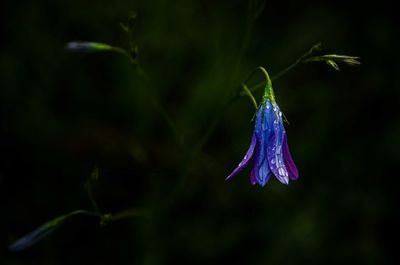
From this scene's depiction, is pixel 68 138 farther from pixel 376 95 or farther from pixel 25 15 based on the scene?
pixel 376 95

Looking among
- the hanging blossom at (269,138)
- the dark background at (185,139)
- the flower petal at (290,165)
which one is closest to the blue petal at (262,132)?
the hanging blossom at (269,138)

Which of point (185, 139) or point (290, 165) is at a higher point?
point (290, 165)

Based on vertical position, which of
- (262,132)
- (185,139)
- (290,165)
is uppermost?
(262,132)

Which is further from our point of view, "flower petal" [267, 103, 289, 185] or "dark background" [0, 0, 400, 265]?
"dark background" [0, 0, 400, 265]

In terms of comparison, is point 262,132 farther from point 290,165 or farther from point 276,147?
point 290,165

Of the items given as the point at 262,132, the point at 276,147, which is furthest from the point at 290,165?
the point at 262,132

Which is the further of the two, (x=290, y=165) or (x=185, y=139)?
(x=185, y=139)

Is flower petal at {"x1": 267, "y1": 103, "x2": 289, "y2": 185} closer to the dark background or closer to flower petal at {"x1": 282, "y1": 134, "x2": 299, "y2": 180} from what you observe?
flower petal at {"x1": 282, "y1": 134, "x2": 299, "y2": 180}

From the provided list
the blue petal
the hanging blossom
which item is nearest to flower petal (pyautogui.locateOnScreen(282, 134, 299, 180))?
the hanging blossom

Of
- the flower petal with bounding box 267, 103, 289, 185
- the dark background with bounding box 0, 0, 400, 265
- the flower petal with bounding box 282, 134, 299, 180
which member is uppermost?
the flower petal with bounding box 267, 103, 289, 185
